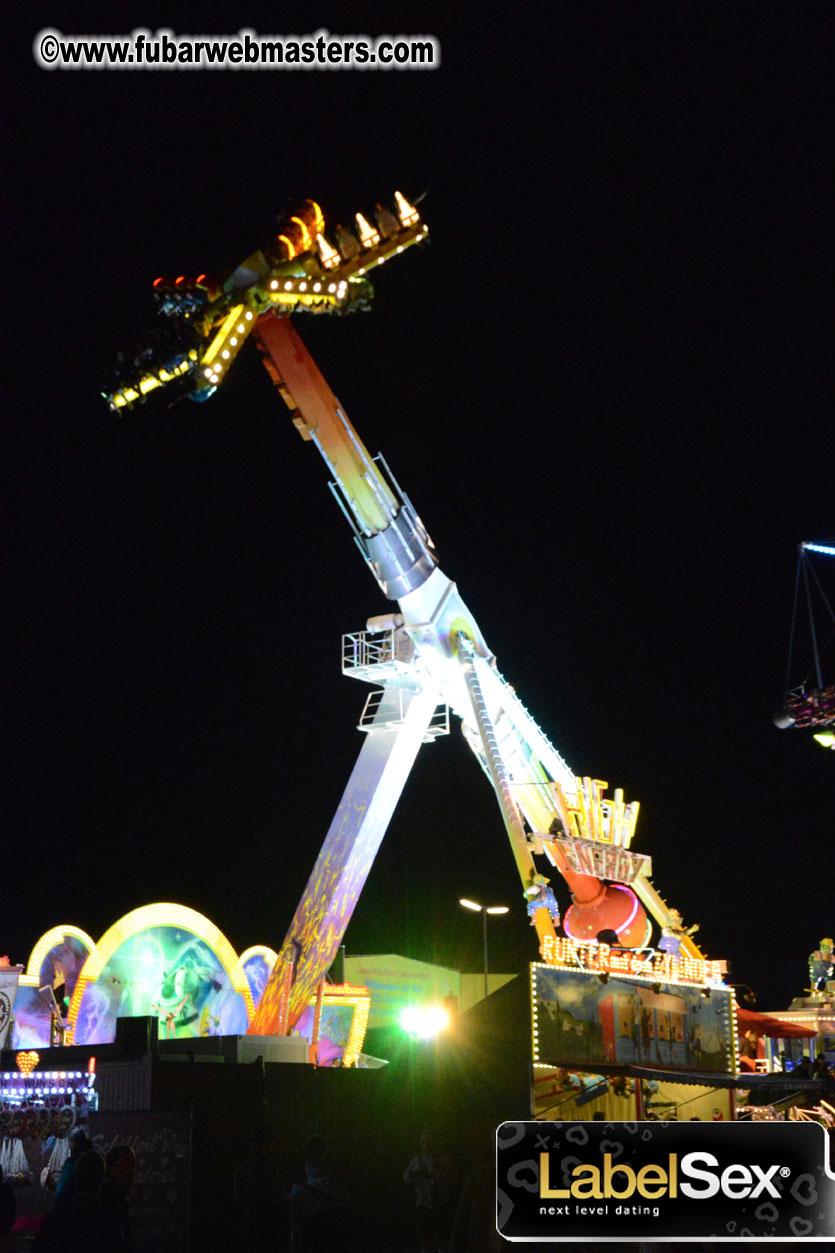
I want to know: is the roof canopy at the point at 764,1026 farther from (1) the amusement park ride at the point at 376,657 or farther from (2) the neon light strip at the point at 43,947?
(2) the neon light strip at the point at 43,947

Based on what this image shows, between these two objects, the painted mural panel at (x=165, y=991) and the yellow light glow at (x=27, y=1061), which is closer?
the yellow light glow at (x=27, y=1061)

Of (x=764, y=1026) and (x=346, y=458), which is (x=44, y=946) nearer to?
(x=346, y=458)

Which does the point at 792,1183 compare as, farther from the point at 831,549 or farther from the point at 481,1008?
the point at 831,549

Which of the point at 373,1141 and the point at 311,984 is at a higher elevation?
the point at 311,984

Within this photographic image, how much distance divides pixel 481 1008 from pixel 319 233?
44.9 feet

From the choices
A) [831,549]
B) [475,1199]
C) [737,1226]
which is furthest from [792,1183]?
[831,549]

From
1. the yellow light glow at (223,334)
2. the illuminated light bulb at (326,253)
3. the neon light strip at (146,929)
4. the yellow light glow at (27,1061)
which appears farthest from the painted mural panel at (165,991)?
the illuminated light bulb at (326,253)

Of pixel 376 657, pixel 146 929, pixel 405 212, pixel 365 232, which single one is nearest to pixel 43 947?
pixel 146 929

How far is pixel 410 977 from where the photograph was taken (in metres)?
40.4

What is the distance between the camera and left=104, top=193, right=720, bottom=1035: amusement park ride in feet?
70.7

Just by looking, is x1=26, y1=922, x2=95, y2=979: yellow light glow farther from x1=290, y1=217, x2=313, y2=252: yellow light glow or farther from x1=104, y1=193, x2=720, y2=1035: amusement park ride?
x1=290, y1=217, x2=313, y2=252: yellow light glow

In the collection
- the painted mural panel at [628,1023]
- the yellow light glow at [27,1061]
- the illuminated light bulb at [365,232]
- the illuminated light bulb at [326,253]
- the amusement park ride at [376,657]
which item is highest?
the illuminated light bulb at [365,232]

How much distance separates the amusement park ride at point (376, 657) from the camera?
21.6 meters

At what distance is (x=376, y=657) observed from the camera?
82.0 ft
